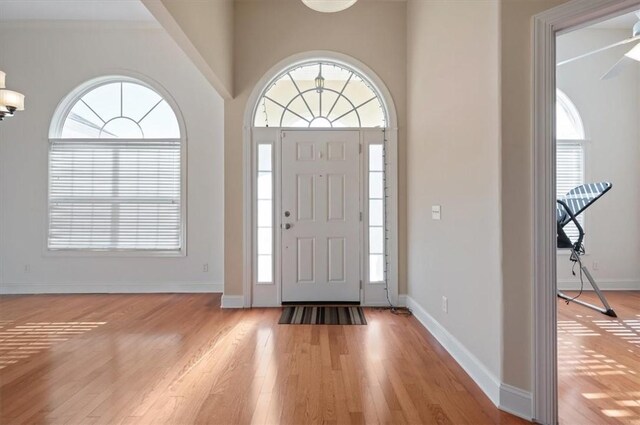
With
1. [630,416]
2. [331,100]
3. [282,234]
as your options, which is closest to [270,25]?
[331,100]

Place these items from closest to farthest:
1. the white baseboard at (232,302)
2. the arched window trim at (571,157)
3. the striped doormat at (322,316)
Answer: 1. the striped doormat at (322,316)
2. the white baseboard at (232,302)
3. the arched window trim at (571,157)

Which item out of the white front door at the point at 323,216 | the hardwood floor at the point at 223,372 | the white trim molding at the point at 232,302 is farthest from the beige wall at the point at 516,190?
the white trim molding at the point at 232,302

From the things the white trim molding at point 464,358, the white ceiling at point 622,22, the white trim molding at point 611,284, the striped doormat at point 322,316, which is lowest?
the striped doormat at point 322,316

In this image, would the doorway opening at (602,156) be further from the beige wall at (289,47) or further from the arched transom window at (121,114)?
the arched transom window at (121,114)

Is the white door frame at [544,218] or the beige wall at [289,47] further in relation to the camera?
the beige wall at [289,47]

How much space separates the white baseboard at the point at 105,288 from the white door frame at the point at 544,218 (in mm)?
3769

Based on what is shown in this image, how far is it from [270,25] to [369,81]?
4.56 ft

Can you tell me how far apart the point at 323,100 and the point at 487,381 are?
11.0ft

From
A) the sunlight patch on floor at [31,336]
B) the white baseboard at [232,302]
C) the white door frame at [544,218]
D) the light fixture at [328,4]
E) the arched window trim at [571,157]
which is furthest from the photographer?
the arched window trim at [571,157]

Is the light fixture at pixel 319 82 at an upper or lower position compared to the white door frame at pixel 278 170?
upper

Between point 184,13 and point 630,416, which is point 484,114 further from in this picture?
point 184,13

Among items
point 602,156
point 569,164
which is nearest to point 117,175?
point 569,164

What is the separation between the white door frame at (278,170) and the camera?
381 cm

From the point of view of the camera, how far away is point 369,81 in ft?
12.8
